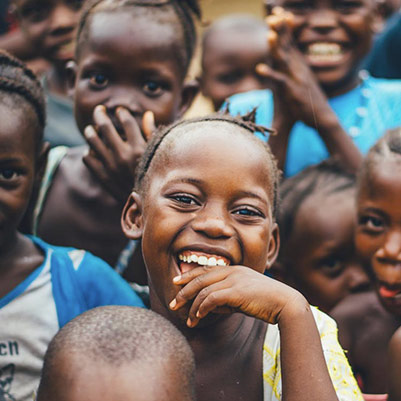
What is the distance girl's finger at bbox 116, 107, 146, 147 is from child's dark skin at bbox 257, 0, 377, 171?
2.53ft

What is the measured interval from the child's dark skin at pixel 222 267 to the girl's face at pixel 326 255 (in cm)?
90

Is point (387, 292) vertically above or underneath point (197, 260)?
→ underneath

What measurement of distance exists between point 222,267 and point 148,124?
0.98m

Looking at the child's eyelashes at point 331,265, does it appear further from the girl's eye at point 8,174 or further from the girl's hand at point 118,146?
the girl's eye at point 8,174

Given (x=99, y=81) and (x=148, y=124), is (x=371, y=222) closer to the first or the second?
(x=148, y=124)

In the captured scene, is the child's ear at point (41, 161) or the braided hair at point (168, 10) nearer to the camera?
the child's ear at point (41, 161)

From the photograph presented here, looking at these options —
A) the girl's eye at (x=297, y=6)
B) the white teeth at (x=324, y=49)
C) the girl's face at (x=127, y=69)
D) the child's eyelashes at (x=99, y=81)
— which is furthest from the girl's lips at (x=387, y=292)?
the girl's eye at (x=297, y=6)

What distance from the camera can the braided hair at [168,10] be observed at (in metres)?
3.12

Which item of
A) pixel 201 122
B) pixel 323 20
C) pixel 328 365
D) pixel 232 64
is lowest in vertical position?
pixel 232 64

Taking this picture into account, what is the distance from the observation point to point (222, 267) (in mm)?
1970

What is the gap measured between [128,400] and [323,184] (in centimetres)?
194

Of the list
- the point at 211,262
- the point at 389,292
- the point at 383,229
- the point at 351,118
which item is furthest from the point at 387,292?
the point at 351,118

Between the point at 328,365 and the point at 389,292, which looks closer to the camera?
the point at 328,365

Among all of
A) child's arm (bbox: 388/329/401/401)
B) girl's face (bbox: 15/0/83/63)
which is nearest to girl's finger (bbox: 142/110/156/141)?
child's arm (bbox: 388/329/401/401)
